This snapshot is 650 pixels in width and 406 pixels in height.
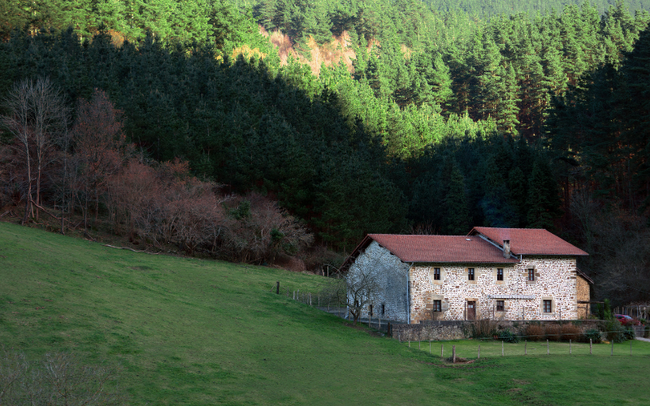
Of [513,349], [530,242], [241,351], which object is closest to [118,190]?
[241,351]

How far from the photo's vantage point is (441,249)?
50406 mm

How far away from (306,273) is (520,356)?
37.9 meters

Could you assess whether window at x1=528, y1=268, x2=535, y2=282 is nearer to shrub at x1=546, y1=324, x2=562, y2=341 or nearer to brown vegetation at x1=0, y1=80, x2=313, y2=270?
shrub at x1=546, y1=324, x2=562, y2=341

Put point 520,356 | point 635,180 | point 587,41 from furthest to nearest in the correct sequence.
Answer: point 587,41 < point 635,180 < point 520,356

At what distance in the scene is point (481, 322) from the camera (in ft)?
152

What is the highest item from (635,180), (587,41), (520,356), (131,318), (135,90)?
(587,41)

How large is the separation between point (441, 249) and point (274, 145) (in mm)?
43666

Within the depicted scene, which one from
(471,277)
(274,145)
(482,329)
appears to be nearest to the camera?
(482,329)

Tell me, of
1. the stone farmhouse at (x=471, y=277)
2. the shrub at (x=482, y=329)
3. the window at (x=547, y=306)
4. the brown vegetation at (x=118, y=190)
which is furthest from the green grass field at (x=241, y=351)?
the brown vegetation at (x=118, y=190)

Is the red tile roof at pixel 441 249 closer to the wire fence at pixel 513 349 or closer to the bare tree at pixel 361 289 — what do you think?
the bare tree at pixel 361 289

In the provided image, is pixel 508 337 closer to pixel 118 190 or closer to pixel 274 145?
pixel 118 190

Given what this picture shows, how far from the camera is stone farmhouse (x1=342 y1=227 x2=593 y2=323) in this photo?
47.4 metres

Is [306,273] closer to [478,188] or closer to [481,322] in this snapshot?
[481,322]

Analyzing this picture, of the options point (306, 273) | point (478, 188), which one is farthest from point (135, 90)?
point (478, 188)
